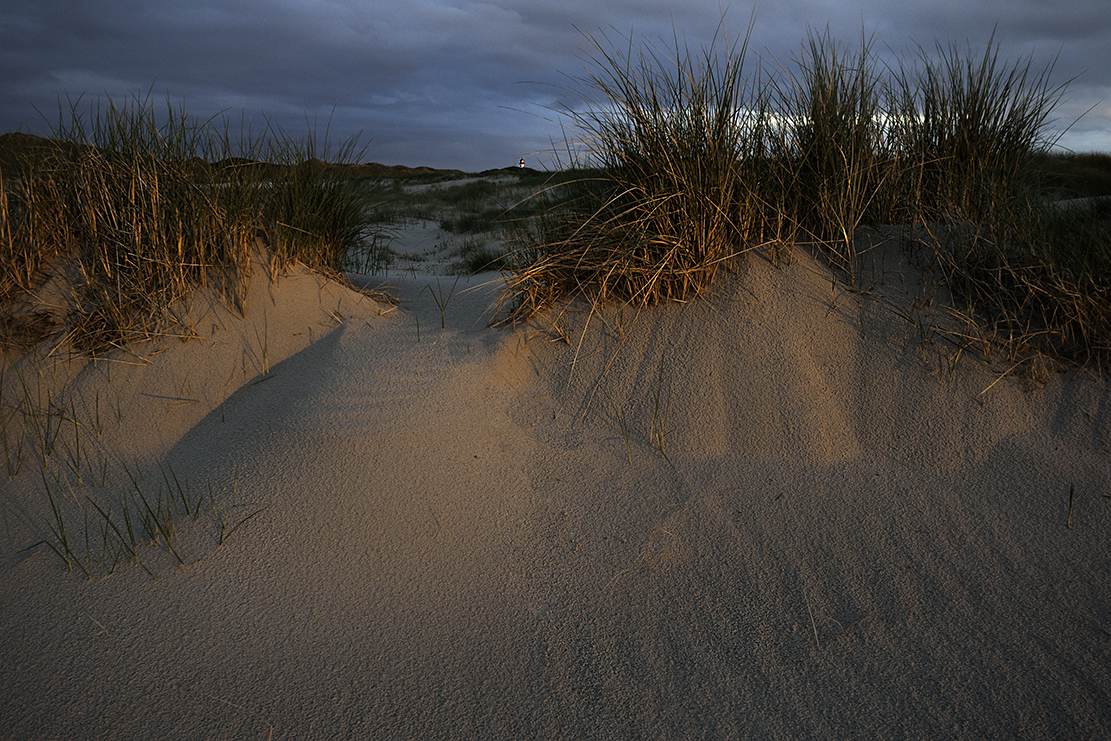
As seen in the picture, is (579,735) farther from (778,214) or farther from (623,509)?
(778,214)

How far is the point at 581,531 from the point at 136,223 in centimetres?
262

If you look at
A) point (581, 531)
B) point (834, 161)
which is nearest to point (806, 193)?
point (834, 161)

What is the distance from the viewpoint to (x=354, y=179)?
13.2 feet

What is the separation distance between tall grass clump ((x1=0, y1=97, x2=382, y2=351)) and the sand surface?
0.71 ft

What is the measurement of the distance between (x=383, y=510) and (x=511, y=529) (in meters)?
0.45

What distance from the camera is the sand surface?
5.23 feet

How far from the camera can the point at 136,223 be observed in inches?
124

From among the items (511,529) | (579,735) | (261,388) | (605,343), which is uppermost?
(605,343)

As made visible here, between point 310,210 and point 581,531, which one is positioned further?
point 310,210

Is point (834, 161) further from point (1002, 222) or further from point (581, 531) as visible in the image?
point (581, 531)

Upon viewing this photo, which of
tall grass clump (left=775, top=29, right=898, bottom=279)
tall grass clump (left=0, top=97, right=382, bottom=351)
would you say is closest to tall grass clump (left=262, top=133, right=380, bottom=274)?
tall grass clump (left=0, top=97, right=382, bottom=351)

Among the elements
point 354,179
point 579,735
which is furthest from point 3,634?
point 354,179

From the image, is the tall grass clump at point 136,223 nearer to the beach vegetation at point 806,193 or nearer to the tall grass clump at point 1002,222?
the beach vegetation at point 806,193

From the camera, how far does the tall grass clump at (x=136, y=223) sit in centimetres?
312
